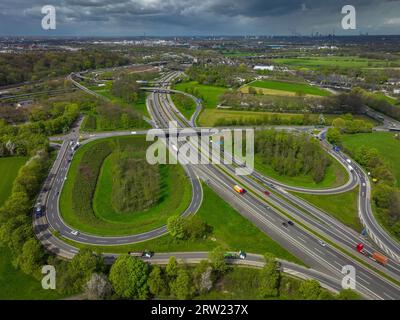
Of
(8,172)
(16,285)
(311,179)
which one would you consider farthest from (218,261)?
(8,172)

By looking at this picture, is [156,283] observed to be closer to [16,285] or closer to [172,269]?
[172,269]

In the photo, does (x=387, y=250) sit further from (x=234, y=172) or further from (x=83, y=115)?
(x=83, y=115)

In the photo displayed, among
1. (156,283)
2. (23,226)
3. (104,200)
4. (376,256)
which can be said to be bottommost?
(156,283)

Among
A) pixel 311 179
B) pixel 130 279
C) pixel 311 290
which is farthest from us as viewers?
pixel 311 179

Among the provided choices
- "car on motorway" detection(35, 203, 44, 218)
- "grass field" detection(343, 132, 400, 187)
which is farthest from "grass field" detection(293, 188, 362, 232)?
"car on motorway" detection(35, 203, 44, 218)

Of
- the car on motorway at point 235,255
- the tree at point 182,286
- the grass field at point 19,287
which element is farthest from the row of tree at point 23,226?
the car on motorway at point 235,255

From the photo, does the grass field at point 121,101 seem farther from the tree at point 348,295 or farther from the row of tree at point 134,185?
the tree at point 348,295
